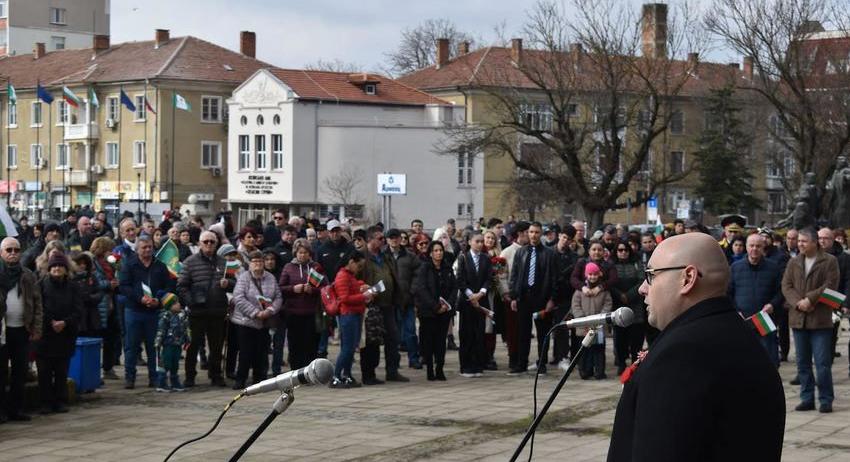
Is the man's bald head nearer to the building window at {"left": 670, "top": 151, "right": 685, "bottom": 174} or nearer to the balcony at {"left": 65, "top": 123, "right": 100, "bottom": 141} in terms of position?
the building window at {"left": 670, "top": 151, "right": 685, "bottom": 174}

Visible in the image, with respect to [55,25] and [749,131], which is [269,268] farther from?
[55,25]

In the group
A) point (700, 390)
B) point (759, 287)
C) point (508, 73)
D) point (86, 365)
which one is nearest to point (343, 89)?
point (508, 73)

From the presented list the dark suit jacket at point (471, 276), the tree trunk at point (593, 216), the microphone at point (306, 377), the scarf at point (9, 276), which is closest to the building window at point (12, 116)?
the tree trunk at point (593, 216)

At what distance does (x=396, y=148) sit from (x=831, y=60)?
95.2ft

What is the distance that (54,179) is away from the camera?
91375mm

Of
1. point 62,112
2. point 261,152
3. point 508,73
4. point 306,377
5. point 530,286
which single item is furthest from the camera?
point 62,112

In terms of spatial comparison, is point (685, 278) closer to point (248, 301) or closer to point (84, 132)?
point (248, 301)

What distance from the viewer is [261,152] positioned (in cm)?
7725

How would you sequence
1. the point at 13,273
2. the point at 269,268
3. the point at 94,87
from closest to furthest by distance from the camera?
the point at 13,273
the point at 269,268
the point at 94,87

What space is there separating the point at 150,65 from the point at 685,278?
271 ft

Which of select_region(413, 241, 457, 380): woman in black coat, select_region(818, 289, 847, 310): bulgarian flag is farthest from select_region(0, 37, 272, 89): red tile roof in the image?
select_region(818, 289, 847, 310): bulgarian flag

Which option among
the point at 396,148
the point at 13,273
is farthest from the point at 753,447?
the point at 396,148

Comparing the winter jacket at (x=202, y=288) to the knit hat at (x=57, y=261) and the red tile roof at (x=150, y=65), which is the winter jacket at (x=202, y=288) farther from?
the red tile roof at (x=150, y=65)

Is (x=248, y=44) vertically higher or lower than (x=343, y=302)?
higher
